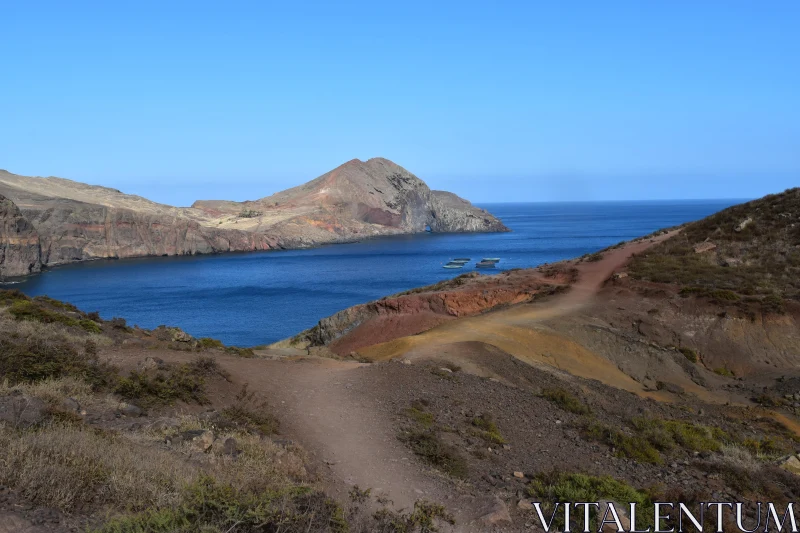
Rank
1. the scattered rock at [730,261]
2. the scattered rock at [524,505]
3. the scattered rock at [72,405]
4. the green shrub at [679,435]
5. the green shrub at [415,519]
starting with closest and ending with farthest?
the green shrub at [415,519] < the scattered rock at [524,505] < the scattered rock at [72,405] < the green shrub at [679,435] < the scattered rock at [730,261]

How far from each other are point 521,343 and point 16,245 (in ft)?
258

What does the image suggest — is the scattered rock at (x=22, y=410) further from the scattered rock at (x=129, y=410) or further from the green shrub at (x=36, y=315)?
the green shrub at (x=36, y=315)

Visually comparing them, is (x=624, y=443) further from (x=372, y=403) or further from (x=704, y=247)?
(x=704, y=247)

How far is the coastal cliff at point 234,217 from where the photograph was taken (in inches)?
3765

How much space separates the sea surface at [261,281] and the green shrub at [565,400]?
2932 cm

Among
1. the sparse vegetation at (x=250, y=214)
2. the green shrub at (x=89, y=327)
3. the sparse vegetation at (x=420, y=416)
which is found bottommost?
the sparse vegetation at (x=420, y=416)

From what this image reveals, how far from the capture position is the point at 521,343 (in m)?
19.9

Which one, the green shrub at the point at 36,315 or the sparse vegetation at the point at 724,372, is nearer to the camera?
the green shrub at the point at 36,315

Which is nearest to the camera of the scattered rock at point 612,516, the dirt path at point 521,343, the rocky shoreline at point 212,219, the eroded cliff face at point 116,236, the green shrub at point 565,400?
the scattered rock at point 612,516

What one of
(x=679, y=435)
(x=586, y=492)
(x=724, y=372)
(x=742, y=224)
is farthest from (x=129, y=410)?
(x=742, y=224)

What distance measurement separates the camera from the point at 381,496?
7.50 meters

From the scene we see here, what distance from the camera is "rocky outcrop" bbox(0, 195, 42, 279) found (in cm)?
7538

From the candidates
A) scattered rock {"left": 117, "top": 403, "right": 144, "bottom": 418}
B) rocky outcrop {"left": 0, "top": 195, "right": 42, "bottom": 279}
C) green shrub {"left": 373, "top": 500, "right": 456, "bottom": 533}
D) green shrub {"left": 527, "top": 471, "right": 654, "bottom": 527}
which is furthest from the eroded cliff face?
green shrub {"left": 527, "top": 471, "right": 654, "bottom": 527}

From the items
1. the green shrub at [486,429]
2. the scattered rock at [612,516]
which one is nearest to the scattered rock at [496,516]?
the scattered rock at [612,516]
